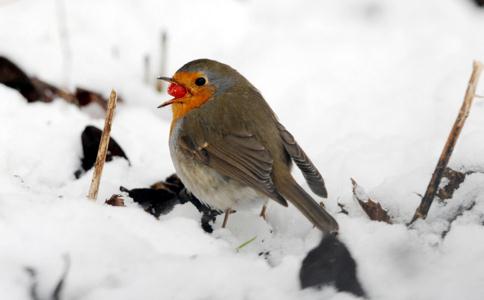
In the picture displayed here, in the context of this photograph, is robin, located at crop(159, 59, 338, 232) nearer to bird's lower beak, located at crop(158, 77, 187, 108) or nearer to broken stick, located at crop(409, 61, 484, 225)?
bird's lower beak, located at crop(158, 77, 187, 108)

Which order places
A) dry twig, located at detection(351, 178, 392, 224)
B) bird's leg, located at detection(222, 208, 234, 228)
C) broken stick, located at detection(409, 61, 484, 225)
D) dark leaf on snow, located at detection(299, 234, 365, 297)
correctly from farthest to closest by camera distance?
bird's leg, located at detection(222, 208, 234, 228) → dry twig, located at detection(351, 178, 392, 224) → broken stick, located at detection(409, 61, 484, 225) → dark leaf on snow, located at detection(299, 234, 365, 297)

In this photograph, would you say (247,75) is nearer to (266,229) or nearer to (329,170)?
(329,170)

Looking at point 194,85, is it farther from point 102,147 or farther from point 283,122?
point 102,147

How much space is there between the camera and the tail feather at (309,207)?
281 cm

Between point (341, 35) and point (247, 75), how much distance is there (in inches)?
32.4

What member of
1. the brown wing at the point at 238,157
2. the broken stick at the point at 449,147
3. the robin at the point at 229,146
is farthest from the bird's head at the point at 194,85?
the broken stick at the point at 449,147

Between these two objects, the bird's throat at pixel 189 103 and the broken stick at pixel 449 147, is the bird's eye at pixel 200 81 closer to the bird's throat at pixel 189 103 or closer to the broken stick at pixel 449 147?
the bird's throat at pixel 189 103

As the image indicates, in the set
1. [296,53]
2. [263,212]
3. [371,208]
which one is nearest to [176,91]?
[263,212]

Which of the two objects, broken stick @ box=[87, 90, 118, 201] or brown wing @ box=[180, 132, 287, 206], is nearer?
broken stick @ box=[87, 90, 118, 201]

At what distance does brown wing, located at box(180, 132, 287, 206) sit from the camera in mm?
3457

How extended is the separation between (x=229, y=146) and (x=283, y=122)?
39.2 inches

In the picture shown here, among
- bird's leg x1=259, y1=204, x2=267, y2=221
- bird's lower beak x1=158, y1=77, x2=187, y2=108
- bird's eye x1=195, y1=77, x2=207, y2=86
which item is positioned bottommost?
bird's leg x1=259, y1=204, x2=267, y2=221

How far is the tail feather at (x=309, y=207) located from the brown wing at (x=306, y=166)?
0.07 m

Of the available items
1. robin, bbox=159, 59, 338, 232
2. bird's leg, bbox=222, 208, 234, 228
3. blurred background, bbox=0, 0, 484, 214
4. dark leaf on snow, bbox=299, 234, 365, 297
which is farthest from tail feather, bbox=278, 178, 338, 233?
blurred background, bbox=0, 0, 484, 214
